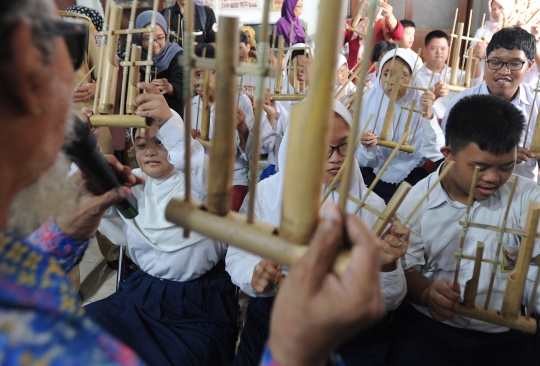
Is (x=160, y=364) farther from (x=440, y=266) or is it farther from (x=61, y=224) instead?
(x=440, y=266)

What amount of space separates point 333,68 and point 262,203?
1167 mm

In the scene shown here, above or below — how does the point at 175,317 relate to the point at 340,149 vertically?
below

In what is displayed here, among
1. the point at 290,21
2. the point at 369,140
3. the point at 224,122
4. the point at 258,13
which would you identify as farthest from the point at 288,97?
the point at 258,13

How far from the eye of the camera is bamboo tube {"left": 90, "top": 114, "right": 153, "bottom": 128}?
1541 millimetres

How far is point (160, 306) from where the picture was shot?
166 cm

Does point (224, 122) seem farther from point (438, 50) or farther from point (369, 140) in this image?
point (438, 50)

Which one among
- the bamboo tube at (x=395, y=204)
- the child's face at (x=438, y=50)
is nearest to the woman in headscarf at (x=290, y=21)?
the child's face at (x=438, y=50)

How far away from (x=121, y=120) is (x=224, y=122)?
3.46 feet

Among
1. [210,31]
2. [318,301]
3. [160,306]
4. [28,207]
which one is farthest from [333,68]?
[210,31]

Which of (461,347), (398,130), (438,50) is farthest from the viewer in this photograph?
(438,50)

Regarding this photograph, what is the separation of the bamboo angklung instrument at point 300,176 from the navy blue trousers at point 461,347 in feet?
3.40

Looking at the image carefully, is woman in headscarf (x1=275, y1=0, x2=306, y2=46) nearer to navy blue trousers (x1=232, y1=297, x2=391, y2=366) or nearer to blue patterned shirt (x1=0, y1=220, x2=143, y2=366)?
navy blue trousers (x1=232, y1=297, x2=391, y2=366)

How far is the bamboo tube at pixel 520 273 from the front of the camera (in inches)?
45.1

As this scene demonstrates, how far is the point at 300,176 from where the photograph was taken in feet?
1.83
